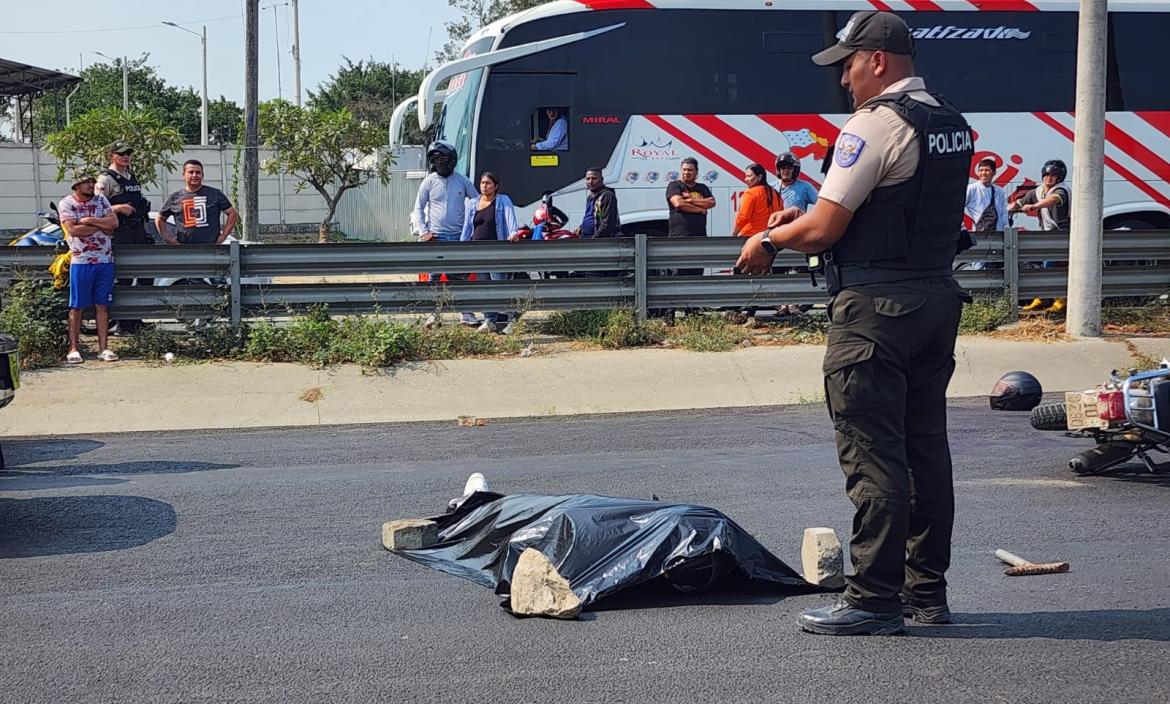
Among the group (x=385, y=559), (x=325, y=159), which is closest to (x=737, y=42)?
(x=385, y=559)

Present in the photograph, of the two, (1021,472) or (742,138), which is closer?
(1021,472)

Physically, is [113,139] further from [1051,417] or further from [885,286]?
[885,286]

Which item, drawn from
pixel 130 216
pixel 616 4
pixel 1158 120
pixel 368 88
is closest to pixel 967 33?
pixel 1158 120

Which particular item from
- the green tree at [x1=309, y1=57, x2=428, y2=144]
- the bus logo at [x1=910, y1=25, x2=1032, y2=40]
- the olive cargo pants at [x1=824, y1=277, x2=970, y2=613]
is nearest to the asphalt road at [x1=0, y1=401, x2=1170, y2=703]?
the olive cargo pants at [x1=824, y1=277, x2=970, y2=613]

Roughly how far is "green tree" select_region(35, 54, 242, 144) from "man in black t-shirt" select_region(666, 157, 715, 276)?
169 ft

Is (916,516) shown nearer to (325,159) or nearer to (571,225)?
(571,225)

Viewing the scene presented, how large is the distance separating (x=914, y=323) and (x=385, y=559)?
8.40 ft

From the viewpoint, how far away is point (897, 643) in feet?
14.0

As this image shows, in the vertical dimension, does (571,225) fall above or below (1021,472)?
above

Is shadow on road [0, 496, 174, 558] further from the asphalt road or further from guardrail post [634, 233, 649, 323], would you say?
guardrail post [634, 233, 649, 323]

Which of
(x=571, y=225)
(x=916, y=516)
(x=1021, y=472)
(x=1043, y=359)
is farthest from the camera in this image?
(x=571, y=225)

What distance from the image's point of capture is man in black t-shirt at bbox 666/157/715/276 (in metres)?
14.1

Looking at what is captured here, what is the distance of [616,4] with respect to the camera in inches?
663

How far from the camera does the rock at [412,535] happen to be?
559 centimetres
